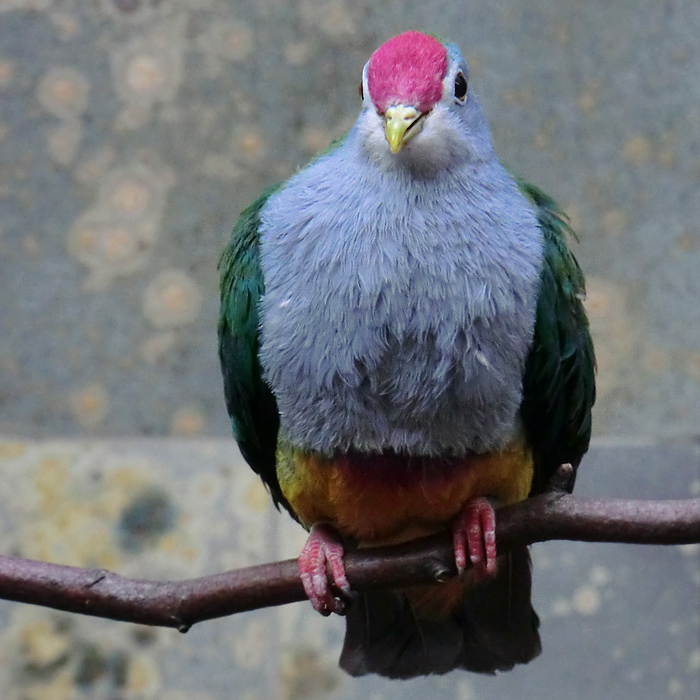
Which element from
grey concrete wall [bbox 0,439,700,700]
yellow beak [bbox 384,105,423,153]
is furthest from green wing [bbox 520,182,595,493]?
grey concrete wall [bbox 0,439,700,700]

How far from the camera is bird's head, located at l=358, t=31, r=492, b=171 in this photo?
136cm

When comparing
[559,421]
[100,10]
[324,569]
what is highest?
[100,10]

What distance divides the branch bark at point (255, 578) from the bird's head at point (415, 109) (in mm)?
523

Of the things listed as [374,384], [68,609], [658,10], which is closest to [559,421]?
[374,384]

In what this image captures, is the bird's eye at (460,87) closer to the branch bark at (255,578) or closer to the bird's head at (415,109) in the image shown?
the bird's head at (415,109)

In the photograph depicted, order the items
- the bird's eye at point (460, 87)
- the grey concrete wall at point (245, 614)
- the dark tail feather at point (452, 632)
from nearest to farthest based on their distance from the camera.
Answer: the bird's eye at point (460, 87), the dark tail feather at point (452, 632), the grey concrete wall at point (245, 614)

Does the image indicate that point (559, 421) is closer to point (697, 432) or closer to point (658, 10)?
point (697, 432)

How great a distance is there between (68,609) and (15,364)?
1.34 m

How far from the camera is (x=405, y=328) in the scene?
1.38 m

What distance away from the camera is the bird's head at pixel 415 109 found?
1.36 metres

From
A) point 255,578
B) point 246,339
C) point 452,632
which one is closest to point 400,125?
point 246,339


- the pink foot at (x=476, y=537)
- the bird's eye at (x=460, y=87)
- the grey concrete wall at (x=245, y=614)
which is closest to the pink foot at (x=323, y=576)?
the pink foot at (x=476, y=537)

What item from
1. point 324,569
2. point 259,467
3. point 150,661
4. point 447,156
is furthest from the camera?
point 150,661

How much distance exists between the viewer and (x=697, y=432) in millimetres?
2559
